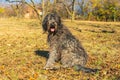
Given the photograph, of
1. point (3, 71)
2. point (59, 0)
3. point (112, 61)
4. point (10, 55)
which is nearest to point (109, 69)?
point (112, 61)

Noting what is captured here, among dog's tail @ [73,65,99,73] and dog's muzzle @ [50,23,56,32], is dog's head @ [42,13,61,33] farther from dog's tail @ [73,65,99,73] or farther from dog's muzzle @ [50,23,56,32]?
dog's tail @ [73,65,99,73]

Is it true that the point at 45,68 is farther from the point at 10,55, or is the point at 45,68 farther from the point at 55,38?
the point at 10,55

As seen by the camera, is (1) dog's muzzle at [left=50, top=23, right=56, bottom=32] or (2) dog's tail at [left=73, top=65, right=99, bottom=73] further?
(1) dog's muzzle at [left=50, top=23, right=56, bottom=32]

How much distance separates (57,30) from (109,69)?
6.34ft

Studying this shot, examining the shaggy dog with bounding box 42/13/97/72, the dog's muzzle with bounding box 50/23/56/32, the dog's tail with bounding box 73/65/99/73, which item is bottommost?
the dog's tail with bounding box 73/65/99/73

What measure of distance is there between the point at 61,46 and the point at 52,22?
0.80m

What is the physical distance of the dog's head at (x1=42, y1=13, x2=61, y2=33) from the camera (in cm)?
867

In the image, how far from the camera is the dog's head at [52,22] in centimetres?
867

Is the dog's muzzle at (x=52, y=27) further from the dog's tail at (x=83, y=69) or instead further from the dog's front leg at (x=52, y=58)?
the dog's tail at (x=83, y=69)

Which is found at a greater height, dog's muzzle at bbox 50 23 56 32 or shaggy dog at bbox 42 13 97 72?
dog's muzzle at bbox 50 23 56 32

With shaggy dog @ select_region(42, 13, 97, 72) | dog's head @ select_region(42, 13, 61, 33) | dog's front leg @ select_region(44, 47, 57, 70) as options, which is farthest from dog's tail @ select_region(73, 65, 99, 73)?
dog's head @ select_region(42, 13, 61, 33)

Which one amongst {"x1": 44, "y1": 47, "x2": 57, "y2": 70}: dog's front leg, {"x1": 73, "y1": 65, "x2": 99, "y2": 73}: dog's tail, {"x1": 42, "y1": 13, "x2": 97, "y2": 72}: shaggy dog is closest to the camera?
{"x1": 73, "y1": 65, "x2": 99, "y2": 73}: dog's tail

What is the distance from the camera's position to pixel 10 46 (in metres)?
13.5

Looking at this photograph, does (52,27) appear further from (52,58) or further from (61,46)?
(52,58)
